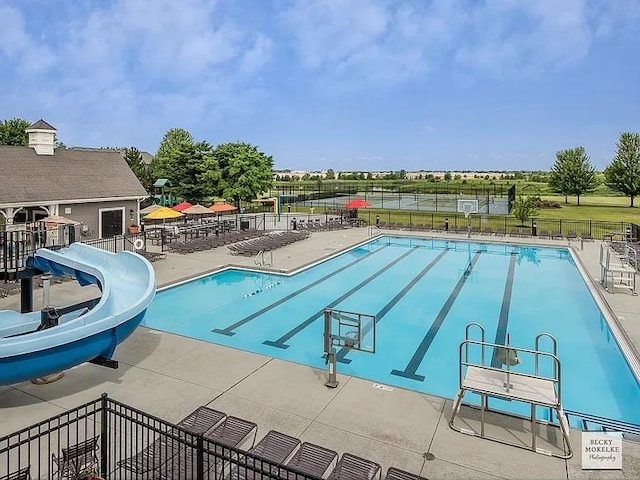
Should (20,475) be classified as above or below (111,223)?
below

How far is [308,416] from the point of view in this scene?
21.2 feet

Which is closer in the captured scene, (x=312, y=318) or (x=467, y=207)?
(x=312, y=318)

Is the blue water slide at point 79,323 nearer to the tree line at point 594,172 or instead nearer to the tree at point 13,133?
the tree at point 13,133

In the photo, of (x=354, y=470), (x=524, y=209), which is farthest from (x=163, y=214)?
(x=524, y=209)

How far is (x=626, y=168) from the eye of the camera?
4497 centimetres

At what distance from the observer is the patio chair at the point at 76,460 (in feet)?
15.1

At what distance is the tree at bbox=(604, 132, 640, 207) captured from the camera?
146 ft

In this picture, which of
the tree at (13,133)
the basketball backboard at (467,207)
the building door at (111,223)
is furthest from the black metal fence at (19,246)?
the tree at (13,133)

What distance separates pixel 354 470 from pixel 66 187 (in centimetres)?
2154

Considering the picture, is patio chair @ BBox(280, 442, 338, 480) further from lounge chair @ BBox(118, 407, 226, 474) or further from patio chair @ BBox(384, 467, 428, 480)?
lounge chair @ BBox(118, 407, 226, 474)

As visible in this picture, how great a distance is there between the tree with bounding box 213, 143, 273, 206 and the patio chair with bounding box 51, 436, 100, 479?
33.1 m

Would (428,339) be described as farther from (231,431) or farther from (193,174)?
(193,174)

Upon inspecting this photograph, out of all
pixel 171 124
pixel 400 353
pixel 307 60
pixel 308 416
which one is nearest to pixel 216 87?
pixel 307 60

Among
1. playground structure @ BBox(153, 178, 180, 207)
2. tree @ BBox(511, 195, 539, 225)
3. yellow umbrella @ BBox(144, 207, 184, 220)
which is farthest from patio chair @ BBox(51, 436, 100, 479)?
playground structure @ BBox(153, 178, 180, 207)
